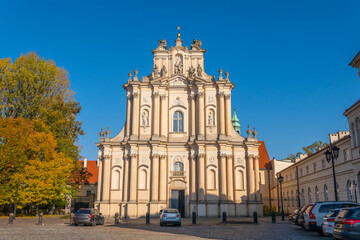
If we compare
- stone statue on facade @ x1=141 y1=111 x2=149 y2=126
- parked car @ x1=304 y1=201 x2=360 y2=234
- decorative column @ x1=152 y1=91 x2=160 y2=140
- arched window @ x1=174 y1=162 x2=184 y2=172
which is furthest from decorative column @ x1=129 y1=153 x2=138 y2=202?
parked car @ x1=304 y1=201 x2=360 y2=234

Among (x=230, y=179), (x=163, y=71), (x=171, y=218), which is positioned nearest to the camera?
(x=171, y=218)

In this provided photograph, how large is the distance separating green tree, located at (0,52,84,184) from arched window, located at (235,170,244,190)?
20045mm

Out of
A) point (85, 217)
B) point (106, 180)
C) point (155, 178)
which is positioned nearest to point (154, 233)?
point (85, 217)

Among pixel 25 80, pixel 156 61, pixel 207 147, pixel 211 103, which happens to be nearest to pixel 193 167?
pixel 207 147

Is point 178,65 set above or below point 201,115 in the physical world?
above

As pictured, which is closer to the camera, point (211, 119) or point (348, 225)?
point (348, 225)

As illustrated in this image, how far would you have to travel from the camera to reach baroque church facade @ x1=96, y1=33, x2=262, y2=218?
3744 centimetres

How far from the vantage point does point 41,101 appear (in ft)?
142

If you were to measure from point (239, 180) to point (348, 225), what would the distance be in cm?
2715

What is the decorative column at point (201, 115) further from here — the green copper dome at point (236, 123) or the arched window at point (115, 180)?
the green copper dome at point (236, 123)

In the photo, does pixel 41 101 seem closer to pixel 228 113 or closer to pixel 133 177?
pixel 133 177

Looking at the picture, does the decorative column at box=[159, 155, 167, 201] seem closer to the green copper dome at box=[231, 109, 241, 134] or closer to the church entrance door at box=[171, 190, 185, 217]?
the church entrance door at box=[171, 190, 185, 217]

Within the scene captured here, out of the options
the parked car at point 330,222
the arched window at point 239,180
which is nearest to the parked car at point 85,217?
the parked car at point 330,222

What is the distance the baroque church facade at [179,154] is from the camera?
37.4m
